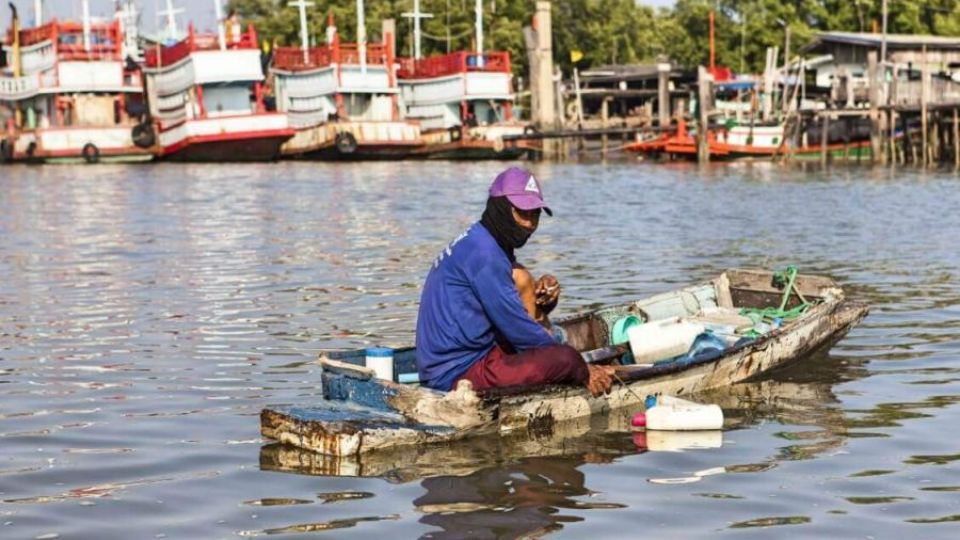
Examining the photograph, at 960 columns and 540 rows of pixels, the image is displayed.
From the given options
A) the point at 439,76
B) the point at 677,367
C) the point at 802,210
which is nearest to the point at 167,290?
the point at 677,367

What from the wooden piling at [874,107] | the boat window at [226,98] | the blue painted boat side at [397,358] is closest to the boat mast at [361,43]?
the boat window at [226,98]

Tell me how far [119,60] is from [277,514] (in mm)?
49091

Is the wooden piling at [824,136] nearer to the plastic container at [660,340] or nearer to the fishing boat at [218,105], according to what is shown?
the fishing boat at [218,105]

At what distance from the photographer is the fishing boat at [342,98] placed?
2045 inches

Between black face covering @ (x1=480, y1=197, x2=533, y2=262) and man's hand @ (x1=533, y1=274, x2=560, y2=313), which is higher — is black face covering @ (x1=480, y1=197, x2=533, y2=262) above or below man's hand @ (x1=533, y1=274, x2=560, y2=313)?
above

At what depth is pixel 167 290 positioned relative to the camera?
52.7 feet

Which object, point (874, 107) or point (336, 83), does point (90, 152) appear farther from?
point (874, 107)

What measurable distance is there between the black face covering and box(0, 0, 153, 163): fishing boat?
43.9 meters

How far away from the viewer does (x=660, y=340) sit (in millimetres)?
10609

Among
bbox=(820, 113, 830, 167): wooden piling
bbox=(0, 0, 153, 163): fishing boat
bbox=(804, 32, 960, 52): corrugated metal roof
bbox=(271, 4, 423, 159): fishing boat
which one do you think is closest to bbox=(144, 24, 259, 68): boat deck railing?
bbox=(0, 0, 153, 163): fishing boat

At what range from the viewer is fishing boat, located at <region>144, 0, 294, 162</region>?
1943 inches

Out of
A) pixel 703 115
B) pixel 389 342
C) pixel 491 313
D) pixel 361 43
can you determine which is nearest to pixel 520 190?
pixel 491 313

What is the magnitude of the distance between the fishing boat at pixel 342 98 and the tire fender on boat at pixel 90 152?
673 cm

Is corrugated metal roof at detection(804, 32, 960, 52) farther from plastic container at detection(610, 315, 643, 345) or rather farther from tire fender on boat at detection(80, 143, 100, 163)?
plastic container at detection(610, 315, 643, 345)
